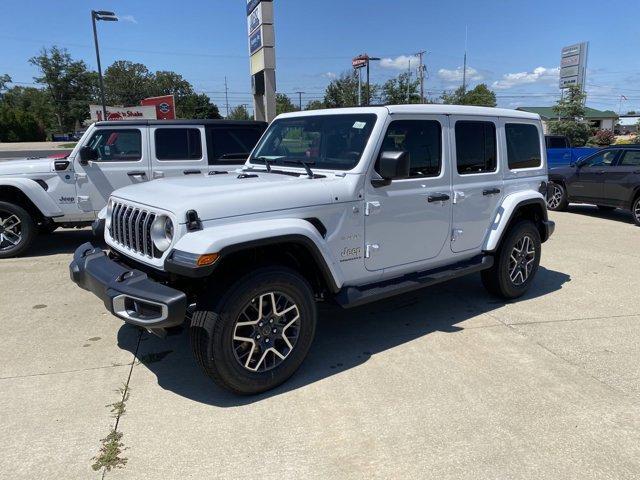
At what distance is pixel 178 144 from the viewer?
736cm

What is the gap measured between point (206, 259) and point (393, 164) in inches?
60.8

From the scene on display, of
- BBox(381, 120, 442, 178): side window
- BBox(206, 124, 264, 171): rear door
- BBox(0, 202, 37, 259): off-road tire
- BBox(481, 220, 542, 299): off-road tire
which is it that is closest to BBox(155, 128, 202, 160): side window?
BBox(206, 124, 264, 171): rear door

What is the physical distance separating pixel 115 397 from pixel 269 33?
10.1 m

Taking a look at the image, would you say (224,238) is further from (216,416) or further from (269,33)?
(269,33)

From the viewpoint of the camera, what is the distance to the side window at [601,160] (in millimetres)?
10750

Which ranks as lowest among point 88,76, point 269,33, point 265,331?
point 265,331

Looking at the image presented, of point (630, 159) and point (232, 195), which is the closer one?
point (232, 195)

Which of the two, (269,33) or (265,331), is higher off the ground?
(269,33)

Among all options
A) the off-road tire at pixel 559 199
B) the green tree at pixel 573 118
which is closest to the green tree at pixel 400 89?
the green tree at pixel 573 118

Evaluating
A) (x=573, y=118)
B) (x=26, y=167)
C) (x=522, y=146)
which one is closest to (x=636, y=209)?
(x=522, y=146)

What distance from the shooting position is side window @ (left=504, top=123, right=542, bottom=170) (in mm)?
5059

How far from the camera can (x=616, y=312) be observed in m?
5.01

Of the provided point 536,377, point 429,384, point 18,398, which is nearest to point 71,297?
point 18,398

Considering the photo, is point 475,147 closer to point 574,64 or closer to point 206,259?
point 206,259
